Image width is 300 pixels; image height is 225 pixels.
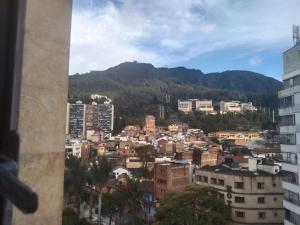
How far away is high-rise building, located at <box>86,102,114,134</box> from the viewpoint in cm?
8569

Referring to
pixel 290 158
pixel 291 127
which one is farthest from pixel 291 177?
pixel 291 127

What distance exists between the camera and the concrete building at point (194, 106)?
347 feet

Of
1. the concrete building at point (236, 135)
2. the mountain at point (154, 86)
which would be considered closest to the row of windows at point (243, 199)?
the concrete building at point (236, 135)

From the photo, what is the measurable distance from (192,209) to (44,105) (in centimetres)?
1908

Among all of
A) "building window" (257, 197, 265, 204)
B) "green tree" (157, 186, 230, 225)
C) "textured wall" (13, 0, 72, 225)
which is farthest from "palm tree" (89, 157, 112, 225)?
"textured wall" (13, 0, 72, 225)

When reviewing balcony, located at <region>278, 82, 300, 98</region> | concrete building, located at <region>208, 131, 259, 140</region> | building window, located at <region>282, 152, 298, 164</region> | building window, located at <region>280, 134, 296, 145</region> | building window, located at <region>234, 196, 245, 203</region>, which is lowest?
building window, located at <region>234, 196, 245, 203</region>

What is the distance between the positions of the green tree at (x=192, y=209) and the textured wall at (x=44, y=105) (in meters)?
18.4

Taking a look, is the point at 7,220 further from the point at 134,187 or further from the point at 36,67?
the point at 134,187

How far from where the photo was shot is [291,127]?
1712cm

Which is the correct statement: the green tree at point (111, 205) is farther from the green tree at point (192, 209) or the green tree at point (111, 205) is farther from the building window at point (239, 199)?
the building window at point (239, 199)

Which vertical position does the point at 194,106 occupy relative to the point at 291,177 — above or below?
above

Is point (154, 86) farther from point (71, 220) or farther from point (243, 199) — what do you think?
point (71, 220)

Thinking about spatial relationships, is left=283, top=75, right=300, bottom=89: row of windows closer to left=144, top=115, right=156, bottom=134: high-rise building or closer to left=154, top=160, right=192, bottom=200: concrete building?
left=154, top=160, right=192, bottom=200: concrete building

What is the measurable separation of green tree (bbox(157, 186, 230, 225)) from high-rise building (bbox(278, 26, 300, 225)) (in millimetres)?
3564
